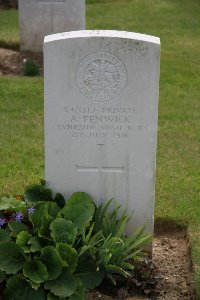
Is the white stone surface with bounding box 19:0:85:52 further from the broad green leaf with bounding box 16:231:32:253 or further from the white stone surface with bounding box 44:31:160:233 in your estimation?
the broad green leaf with bounding box 16:231:32:253

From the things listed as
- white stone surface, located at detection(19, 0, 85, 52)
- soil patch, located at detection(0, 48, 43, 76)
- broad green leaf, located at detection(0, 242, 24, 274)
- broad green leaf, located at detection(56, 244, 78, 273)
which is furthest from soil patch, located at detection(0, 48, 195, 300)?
white stone surface, located at detection(19, 0, 85, 52)

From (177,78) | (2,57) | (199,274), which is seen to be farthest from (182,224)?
(2,57)

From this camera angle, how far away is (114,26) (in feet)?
44.8

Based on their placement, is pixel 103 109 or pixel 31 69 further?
pixel 31 69

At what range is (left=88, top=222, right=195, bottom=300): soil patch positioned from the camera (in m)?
4.77

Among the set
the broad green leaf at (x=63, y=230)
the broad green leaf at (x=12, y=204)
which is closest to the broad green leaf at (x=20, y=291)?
the broad green leaf at (x=63, y=230)

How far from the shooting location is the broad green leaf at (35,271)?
432cm

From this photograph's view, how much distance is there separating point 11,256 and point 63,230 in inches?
14.4

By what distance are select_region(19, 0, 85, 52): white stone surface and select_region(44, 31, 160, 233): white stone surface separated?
6.17 metres

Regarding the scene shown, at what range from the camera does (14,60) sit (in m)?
11.2

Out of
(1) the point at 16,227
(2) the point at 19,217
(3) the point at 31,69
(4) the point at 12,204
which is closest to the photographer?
(1) the point at 16,227

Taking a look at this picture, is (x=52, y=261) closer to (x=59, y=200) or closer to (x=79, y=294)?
(x=79, y=294)

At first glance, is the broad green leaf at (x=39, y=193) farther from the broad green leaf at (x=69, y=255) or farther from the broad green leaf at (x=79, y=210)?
the broad green leaf at (x=69, y=255)

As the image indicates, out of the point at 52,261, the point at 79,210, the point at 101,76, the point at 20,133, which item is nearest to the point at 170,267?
the point at 79,210
